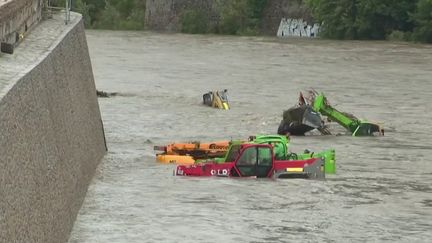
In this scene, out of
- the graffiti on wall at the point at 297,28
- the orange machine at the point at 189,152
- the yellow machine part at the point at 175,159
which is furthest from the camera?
the graffiti on wall at the point at 297,28

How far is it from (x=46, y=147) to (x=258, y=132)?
20.3 meters

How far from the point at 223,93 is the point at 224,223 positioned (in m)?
23.1

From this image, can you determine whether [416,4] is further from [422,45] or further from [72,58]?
[72,58]

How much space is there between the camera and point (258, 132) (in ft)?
122

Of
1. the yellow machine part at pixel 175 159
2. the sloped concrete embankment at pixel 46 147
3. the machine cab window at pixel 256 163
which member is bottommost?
the yellow machine part at pixel 175 159

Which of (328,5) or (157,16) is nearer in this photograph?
(328,5)

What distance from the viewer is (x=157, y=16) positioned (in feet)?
354

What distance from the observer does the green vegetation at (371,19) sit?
3391 inches

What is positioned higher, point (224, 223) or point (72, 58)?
point (72, 58)

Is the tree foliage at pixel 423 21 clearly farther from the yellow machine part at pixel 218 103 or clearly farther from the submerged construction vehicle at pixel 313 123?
the submerged construction vehicle at pixel 313 123

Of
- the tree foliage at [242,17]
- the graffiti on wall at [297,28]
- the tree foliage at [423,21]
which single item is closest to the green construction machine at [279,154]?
the tree foliage at [423,21]

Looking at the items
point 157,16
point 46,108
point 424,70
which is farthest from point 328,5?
point 46,108

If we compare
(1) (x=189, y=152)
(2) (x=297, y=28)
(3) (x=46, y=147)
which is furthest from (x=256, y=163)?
(2) (x=297, y=28)

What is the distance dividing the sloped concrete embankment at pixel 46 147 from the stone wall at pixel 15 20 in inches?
20.5
